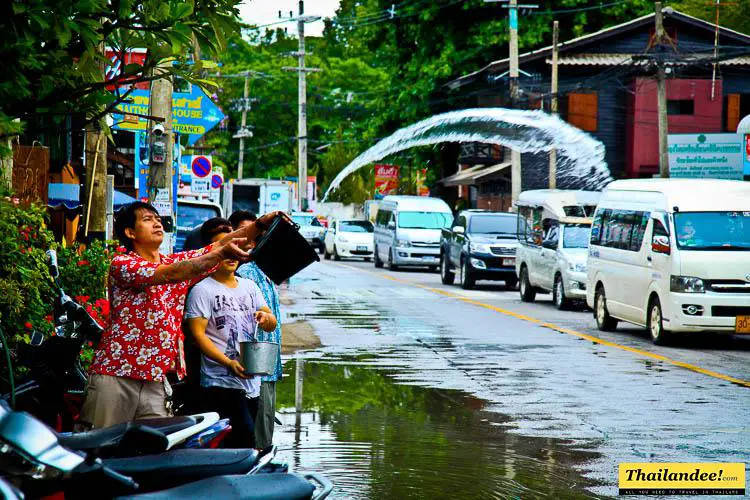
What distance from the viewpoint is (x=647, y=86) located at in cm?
5278

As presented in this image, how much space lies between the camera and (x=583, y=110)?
5300 centimetres

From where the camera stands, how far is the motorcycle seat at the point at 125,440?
433 centimetres

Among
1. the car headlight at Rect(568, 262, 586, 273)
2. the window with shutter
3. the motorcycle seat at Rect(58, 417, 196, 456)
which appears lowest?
the car headlight at Rect(568, 262, 586, 273)

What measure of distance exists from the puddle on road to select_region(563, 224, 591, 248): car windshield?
541 inches

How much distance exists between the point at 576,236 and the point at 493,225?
7634mm

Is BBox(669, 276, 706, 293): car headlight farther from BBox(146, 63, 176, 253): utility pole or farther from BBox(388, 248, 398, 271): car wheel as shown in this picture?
BBox(388, 248, 398, 271): car wheel

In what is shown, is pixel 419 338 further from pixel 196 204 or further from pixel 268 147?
pixel 268 147

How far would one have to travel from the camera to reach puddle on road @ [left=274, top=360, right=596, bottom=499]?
8.91 metres

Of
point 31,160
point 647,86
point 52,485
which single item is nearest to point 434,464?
point 52,485

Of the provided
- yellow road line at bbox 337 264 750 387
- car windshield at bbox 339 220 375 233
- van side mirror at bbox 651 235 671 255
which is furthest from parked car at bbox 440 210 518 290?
car windshield at bbox 339 220 375 233

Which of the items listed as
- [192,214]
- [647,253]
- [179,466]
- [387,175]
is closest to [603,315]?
[647,253]

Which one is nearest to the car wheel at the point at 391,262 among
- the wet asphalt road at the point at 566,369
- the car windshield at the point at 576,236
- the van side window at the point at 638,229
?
the wet asphalt road at the point at 566,369

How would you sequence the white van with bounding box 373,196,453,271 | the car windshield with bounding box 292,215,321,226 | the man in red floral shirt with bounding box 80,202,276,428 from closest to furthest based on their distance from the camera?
the man in red floral shirt with bounding box 80,202,276,428 < the white van with bounding box 373,196,453,271 < the car windshield with bounding box 292,215,321,226

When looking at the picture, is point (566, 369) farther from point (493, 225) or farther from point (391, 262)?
point (391, 262)
